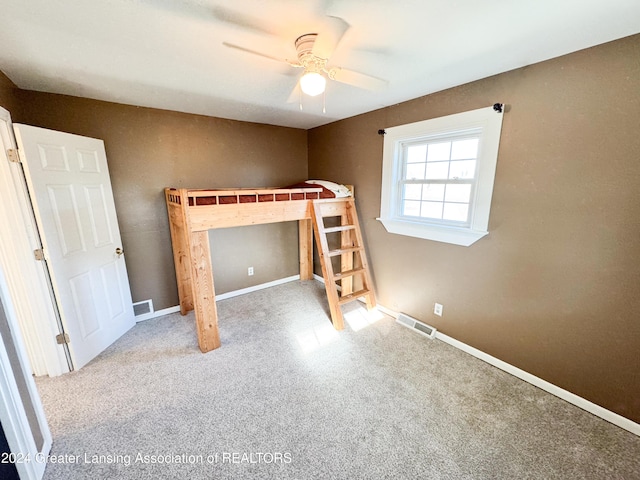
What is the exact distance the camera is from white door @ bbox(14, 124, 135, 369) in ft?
6.09

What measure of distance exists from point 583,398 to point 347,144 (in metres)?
3.04

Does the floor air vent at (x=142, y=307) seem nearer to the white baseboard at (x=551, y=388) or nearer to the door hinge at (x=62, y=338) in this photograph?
the door hinge at (x=62, y=338)

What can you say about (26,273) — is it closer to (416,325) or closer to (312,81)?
(312,81)

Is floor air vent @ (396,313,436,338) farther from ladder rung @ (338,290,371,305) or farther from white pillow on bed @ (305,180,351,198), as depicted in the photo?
white pillow on bed @ (305,180,351,198)

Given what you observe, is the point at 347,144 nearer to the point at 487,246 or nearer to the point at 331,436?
the point at 487,246

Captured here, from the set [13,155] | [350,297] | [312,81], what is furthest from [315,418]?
[13,155]

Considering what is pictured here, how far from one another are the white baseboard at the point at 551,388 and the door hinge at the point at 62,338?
3.22 m

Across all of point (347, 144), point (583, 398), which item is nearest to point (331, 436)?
point (583, 398)

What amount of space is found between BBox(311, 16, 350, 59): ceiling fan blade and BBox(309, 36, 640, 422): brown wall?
1.28 meters

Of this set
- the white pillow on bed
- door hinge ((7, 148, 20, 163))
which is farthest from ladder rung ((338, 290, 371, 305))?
door hinge ((7, 148, 20, 163))

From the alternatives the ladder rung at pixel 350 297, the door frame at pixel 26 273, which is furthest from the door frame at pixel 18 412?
the ladder rung at pixel 350 297

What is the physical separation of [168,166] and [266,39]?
2.01m

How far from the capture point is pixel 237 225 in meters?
2.33

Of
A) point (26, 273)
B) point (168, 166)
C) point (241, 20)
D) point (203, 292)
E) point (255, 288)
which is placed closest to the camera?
point (241, 20)
